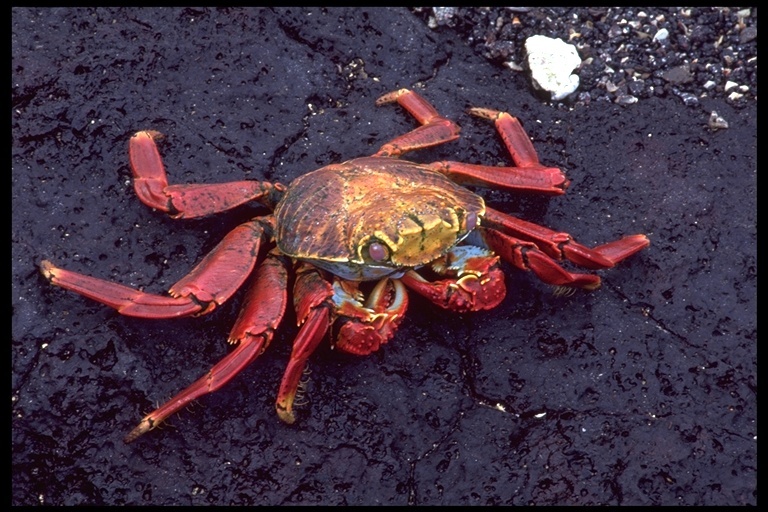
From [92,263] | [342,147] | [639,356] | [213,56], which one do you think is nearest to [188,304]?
[92,263]

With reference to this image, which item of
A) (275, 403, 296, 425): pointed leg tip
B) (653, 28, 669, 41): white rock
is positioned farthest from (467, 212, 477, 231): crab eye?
(653, 28, 669, 41): white rock

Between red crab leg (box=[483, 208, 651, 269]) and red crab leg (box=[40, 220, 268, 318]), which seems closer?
red crab leg (box=[40, 220, 268, 318])

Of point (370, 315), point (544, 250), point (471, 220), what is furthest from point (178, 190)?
point (544, 250)

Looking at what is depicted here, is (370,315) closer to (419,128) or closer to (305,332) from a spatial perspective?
(305,332)

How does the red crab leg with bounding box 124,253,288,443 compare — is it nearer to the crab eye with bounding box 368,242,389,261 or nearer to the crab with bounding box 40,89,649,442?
the crab with bounding box 40,89,649,442

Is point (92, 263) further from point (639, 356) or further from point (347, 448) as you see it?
point (639, 356)
